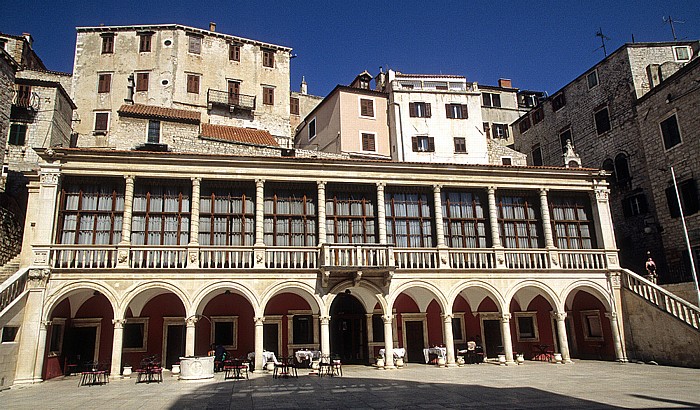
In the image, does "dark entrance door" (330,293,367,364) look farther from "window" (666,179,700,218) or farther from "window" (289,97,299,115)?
"window" (289,97,299,115)

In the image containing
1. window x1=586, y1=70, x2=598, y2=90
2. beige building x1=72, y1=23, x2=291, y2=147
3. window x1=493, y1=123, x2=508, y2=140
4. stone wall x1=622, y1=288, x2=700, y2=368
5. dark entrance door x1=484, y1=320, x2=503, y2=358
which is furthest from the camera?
window x1=493, y1=123, x2=508, y2=140

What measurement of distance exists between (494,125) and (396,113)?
14332mm

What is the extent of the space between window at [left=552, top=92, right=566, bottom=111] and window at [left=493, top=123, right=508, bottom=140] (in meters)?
6.78

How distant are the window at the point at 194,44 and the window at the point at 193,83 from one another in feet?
7.62

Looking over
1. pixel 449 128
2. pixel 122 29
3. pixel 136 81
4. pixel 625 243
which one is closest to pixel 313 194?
pixel 449 128

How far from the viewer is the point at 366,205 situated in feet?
83.5

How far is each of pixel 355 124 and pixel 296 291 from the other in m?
14.9

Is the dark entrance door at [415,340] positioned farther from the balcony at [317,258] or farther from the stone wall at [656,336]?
the stone wall at [656,336]

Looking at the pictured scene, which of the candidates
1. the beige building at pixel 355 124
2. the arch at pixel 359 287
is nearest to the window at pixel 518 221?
the arch at pixel 359 287

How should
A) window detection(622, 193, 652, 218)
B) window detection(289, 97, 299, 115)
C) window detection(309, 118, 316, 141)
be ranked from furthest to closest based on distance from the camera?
1. window detection(289, 97, 299, 115)
2. window detection(309, 118, 316, 141)
3. window detection(622, 193, 652, 218)

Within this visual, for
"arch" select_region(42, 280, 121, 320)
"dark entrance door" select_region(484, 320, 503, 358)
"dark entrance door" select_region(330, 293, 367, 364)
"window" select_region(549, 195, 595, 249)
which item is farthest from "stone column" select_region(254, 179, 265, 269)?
"window" select_region(549, 195, 595, 249)

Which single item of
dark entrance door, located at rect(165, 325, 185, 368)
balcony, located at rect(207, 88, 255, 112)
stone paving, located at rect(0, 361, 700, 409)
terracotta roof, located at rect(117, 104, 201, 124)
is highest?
balcony, located at rect(207, 88, 255, 112)

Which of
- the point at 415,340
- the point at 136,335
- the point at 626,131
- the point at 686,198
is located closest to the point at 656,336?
the point at 686,198

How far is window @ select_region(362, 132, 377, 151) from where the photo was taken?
3481cm
